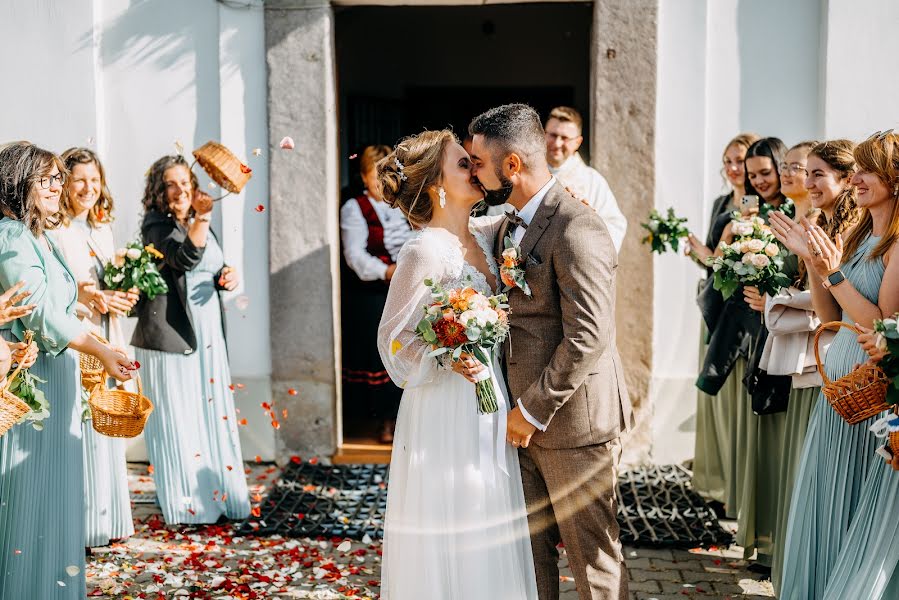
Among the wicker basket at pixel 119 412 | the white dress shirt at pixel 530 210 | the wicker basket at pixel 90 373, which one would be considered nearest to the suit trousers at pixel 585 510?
the white dress shirt at pixel 530 210

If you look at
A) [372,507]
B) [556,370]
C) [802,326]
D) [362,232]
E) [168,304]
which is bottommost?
[372,507]

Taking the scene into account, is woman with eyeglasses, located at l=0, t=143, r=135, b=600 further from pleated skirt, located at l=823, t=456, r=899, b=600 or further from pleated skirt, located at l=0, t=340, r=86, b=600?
pleated skirt, located at l=823, t=456, r=899, b=600

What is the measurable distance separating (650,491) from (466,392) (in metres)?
3.06

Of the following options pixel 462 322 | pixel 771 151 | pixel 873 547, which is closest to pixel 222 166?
pixel 462 322

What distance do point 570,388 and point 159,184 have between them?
11.5ft

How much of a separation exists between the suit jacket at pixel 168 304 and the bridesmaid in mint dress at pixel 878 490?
3948 mm

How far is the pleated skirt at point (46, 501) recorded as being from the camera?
4.20 m

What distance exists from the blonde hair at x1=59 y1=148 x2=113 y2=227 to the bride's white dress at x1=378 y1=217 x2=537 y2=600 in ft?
8.04

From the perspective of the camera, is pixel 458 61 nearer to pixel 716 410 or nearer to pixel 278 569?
pixel 716 410

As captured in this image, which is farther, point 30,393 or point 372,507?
point 372,507

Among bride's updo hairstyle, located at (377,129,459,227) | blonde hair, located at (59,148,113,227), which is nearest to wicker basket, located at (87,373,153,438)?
blonde hair, located at (59,148,113,227)

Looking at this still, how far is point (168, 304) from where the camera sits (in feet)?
19.5

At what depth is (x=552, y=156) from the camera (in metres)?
6.57

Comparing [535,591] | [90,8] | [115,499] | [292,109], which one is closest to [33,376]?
[115,499]
